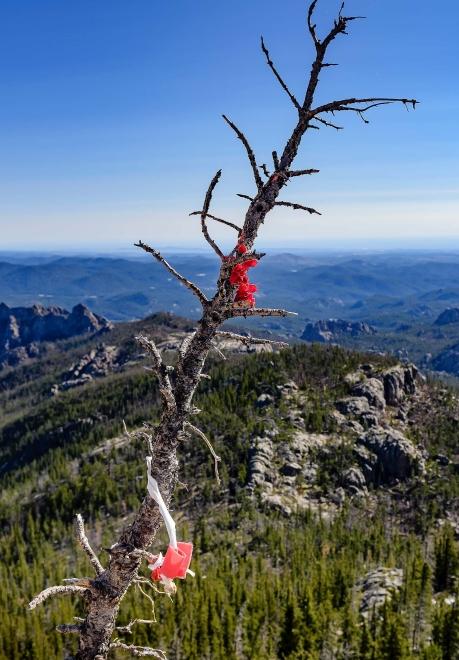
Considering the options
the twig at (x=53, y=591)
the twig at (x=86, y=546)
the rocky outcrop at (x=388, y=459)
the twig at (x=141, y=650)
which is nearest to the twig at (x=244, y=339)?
the twig at (x=86, y=546)

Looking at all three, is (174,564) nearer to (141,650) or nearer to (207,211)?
(141,650)

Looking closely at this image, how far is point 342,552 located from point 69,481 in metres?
109

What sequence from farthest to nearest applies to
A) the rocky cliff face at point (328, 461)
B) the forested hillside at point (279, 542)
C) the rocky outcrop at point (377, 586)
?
the rocky cliff face at point (328, 461)
the rocky outcrop at point (377, 586)
the forested hillside at point (279, 542)

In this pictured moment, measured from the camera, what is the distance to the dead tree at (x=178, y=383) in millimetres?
8109

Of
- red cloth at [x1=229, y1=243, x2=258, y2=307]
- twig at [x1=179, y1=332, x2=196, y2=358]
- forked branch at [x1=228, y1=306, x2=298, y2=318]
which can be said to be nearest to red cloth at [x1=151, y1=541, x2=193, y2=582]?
twig at [x1=179, y1=332, x2=196, y2=358]

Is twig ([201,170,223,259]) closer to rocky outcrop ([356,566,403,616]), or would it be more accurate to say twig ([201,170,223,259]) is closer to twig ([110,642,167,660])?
twig ([110,642,167,660])

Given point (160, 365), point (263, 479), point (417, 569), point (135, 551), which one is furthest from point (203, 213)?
point (263, 479)

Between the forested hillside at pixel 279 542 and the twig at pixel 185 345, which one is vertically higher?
the twig at pixel 185 345

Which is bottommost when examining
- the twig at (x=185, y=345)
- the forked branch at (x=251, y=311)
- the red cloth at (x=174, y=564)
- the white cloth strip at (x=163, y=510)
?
the red cloth at (x=174, y=564)

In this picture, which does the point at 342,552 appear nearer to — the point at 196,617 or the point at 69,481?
the point at 196,617

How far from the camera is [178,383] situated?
27.9 feet

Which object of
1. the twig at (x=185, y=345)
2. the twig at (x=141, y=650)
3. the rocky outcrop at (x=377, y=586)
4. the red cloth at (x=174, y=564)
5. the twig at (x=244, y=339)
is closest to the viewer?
the red cloth at (x=174, y=564)

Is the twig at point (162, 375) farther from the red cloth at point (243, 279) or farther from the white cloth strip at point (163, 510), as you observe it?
the red cloth at point (243, 279)

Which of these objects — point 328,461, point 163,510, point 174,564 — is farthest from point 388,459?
point 163,510
